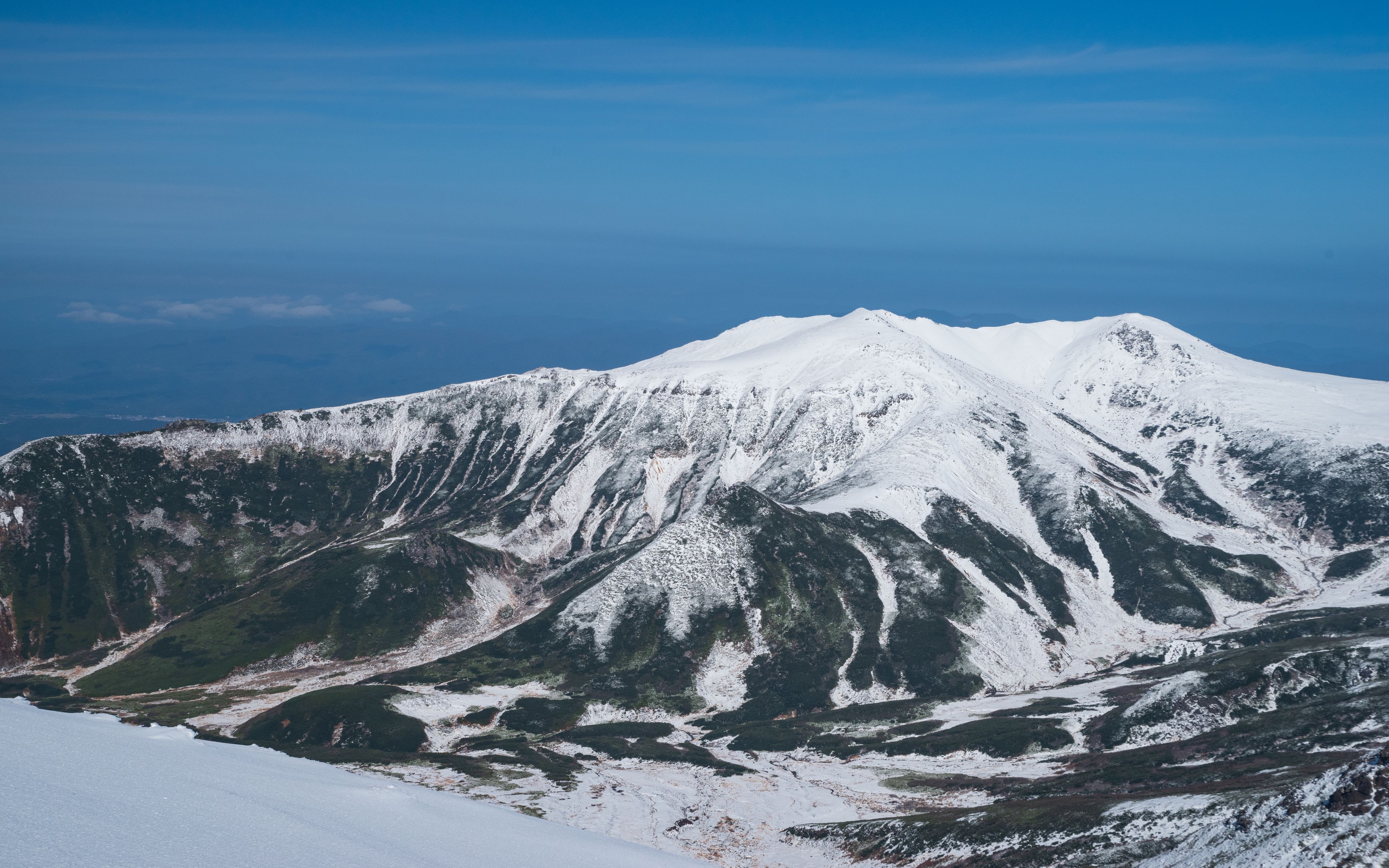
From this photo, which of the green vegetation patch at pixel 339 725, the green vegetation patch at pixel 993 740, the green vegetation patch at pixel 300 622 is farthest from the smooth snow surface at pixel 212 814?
the green vegetation patch at pixel 300 622

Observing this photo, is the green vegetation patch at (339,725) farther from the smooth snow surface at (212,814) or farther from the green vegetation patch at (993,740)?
the smooth snow surface at (212,814)

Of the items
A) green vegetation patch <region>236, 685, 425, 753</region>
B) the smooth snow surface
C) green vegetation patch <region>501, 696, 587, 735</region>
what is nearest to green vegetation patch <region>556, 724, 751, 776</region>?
green vegetation patch <region>501, 696, 587, 735</region>

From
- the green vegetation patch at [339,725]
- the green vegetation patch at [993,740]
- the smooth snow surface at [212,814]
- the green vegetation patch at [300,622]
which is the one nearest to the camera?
the smooth snow surface at [212,814]

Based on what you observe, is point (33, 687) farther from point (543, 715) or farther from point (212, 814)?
point (212, 814)

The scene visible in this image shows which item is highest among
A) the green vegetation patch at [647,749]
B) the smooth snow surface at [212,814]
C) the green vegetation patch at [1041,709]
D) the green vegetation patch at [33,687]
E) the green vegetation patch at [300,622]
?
the smooth snow surface at [212,814]

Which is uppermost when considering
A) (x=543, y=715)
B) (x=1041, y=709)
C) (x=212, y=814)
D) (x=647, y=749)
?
(x=212, y=814)

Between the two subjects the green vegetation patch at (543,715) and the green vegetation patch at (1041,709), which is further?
the green vegetation patch at (543,715)

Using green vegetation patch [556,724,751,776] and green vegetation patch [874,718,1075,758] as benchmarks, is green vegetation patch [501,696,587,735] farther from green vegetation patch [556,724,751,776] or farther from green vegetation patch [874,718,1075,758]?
green vegetation patch [874,718,1075,758]

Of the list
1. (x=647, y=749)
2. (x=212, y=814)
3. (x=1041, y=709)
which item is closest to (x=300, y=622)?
(x=647, y=749)
